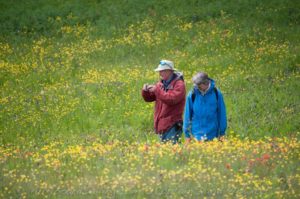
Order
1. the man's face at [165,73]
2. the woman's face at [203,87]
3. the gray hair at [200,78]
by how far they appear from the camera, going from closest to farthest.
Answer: the gray hair at [200,78] < the woman's face at [203,87] < the man's face at [165,73]

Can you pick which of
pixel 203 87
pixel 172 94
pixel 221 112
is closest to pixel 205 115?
pixel 221 112

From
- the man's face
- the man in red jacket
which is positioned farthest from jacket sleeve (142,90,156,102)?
the man's face

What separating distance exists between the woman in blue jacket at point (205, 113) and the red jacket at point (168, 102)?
292 mm

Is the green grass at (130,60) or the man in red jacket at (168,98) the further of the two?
the green grass at (130,60)

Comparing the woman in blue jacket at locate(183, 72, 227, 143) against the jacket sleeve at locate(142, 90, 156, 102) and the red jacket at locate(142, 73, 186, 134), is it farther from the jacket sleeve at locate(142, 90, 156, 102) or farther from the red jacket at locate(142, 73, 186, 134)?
the jacket sleeve at locate(142, 90, 156, 102)

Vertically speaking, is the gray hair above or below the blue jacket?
above

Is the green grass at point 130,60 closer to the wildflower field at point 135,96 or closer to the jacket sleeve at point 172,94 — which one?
the wildflower field at point 135,96

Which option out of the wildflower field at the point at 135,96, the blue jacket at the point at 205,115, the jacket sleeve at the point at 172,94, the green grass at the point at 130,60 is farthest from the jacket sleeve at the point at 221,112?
the green grass at the point at 130,60

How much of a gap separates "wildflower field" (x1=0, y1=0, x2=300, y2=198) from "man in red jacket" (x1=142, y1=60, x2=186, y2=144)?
1.69 ft

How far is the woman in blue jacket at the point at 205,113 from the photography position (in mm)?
9789

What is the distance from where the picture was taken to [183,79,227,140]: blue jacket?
9.80 metres

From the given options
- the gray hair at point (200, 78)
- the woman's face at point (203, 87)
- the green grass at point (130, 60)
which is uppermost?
the gray hair at point (200, 78)

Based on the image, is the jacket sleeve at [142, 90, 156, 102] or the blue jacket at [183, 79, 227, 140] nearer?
the blue jacket at [183, 79, 227, 140]

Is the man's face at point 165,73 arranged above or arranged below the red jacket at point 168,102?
above
